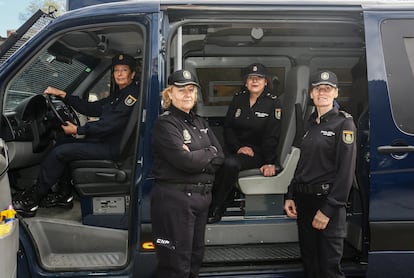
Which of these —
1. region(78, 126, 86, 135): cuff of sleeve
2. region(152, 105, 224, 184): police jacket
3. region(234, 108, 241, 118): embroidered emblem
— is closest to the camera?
region(152, 105, 224, 184): police jacket

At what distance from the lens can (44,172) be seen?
11.1 ft

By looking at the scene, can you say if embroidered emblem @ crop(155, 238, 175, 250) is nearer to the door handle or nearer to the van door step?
the van door step

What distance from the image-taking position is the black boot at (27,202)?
314 cm

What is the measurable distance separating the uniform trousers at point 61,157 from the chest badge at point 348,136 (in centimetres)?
172

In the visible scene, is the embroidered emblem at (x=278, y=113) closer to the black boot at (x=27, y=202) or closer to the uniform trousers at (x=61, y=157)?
the uniform trousers at (x=61, y=157)

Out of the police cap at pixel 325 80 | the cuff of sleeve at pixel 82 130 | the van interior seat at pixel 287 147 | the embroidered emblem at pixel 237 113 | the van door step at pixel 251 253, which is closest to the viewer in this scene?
the police cap at pixel 325 80

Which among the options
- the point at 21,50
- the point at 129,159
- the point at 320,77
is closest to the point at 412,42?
the point at 320,77

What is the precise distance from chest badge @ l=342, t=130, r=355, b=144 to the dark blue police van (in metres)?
0.19

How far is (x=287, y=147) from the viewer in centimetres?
355

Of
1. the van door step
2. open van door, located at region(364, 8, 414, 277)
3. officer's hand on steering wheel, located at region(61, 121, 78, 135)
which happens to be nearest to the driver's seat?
officer's hand on steering wheel, located at region(61, 121, 78, 135)

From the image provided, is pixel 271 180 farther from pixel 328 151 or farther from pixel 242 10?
pixel 242 10

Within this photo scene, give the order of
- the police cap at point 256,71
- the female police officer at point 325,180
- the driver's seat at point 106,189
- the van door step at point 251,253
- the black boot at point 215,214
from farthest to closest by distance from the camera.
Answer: the police cap at point 256,71 < the driver's seat at point 106,189 < the black boot at point 215,214 < the van door step at point 251,253 < the female police officer at point 325,180

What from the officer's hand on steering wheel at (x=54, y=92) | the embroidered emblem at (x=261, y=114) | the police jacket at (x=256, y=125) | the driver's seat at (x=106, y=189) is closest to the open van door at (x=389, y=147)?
the police jacket at (x=256, y=125)

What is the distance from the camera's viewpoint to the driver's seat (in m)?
3.23
